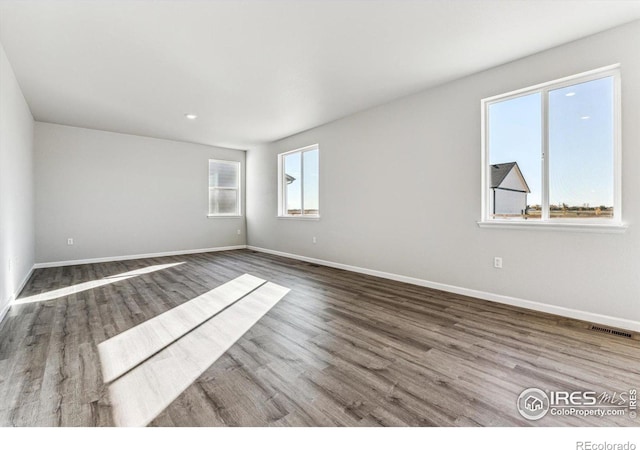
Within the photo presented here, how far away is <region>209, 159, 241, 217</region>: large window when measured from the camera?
23.6ft

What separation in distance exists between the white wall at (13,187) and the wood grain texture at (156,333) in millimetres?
1456

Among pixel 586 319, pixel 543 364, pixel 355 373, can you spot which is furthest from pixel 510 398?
pixel 586 319

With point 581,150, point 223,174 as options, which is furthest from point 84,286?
point 581,150

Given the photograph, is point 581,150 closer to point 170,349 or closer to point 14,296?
point 170,349

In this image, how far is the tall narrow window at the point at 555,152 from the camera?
2.62 m

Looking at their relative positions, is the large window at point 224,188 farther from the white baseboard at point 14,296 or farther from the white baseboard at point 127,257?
the white baseboard at point 14,296

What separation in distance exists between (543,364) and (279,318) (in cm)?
204

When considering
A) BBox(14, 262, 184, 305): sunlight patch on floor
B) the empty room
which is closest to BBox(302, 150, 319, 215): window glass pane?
the empty room

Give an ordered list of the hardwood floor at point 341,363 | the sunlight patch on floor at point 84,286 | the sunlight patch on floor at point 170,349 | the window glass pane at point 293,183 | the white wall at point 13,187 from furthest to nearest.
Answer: the window glass pane at point 293,183 < the sunlight patch on floor at point 84,286 < the white wall at point 13,187 < the sunlight patch on floor at point 170,349 < the hardwood floor at point 341,363

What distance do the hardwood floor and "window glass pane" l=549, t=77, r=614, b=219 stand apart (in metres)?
1.11

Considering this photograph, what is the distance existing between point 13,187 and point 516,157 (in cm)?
571

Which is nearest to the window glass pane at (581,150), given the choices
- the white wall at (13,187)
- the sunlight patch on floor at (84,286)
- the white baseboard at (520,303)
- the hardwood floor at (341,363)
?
the white baseboard at (520,303)

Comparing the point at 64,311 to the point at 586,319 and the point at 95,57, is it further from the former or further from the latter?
the point at 586,319

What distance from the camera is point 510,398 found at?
158 centimetres
